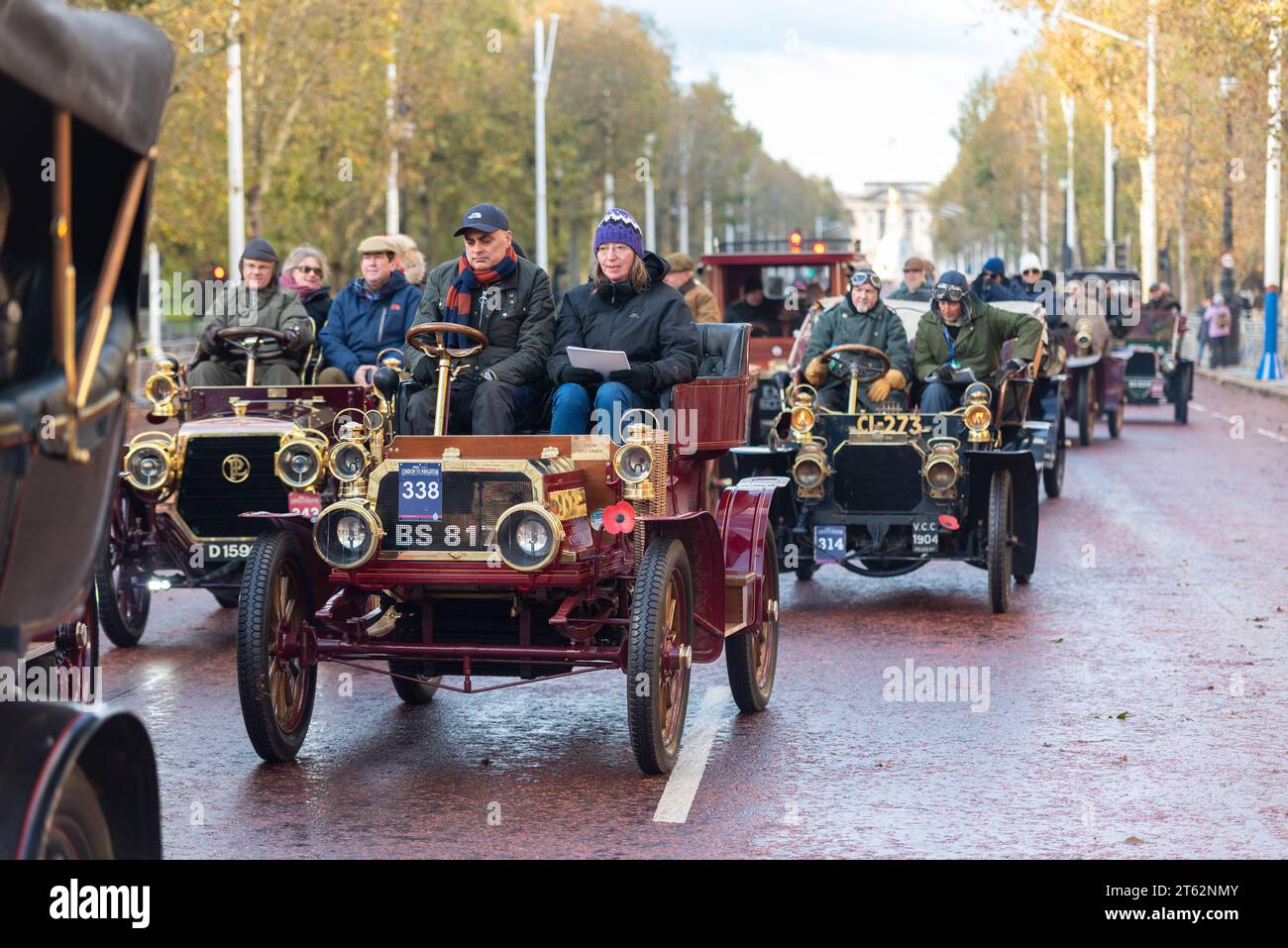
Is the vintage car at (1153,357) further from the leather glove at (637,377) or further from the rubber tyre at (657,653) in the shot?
the rubber tyre at (657,653)

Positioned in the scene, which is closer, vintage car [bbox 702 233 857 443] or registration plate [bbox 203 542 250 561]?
registration plate [bbox 203 542 250 561]

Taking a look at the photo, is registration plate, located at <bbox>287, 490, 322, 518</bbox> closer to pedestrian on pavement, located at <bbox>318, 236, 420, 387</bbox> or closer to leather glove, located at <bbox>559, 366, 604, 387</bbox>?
leather glove, located at <bbox>559, 366, 604, 387</bbox>

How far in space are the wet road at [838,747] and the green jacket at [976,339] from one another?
1568 mm

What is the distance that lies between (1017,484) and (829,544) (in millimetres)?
1181

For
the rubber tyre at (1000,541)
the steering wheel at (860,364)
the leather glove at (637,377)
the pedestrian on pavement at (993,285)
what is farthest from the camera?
the pedestrian on pavement at (993,285)

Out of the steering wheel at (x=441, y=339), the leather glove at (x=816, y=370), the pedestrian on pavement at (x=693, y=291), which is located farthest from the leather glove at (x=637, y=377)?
the pedestrian on pavement at (x=693, y=291)

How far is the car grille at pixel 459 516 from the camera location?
25.4ft

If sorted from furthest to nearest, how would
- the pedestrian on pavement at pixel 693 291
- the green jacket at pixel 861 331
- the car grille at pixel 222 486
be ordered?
the pedestrian on pavement at pixel 693 291 → the green jacket at pixel 861 331 → the car grille at pixel 222 486

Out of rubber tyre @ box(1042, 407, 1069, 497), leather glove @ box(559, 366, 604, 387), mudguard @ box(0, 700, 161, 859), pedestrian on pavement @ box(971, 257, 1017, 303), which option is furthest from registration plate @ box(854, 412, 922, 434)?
mudguard @ box(0, 700, 161, 859)

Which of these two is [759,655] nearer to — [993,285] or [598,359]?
[598,359]

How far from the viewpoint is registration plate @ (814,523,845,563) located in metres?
12.1

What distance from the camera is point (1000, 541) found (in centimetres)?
1171

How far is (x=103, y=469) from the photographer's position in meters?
4.68

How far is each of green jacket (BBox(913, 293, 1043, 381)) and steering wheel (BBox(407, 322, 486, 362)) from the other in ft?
18.3
